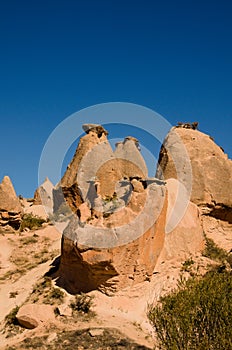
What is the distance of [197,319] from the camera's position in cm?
639

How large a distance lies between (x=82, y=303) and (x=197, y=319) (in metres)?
4.25

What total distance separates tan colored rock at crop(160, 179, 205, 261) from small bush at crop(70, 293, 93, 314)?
8.06 ft

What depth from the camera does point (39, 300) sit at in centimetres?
1082

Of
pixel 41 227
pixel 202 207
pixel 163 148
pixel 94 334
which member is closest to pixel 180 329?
pixel 94 334

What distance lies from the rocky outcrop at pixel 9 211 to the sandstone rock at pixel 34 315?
8.40m

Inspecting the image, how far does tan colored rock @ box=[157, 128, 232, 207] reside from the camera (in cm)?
1559

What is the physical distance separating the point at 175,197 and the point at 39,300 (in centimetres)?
505

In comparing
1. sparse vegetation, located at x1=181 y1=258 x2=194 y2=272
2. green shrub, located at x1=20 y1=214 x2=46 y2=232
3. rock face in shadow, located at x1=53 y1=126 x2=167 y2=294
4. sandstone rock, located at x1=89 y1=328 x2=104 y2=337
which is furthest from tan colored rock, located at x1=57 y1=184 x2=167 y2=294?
green shrub, located at x1=20 y1=214 x2=46 y2=232

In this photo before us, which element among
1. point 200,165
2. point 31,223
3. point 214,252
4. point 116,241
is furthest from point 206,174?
point 31,223

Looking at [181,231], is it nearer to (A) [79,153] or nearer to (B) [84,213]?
(B) [84,213]

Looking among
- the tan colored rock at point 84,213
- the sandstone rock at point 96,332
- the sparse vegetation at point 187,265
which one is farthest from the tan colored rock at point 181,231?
the sandstone rock at point 96,332

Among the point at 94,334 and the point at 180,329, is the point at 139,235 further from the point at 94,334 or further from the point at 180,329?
the point at 180,329

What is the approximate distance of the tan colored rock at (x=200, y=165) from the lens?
15594 millimetres

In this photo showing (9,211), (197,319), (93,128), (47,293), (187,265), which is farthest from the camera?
(93,128)
